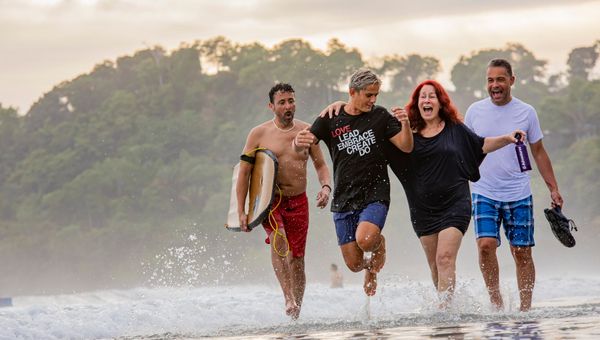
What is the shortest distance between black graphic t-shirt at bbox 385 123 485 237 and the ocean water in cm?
62

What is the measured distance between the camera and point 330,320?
1060cm

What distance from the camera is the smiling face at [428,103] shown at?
381 inches

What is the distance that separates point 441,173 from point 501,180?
0.71 m

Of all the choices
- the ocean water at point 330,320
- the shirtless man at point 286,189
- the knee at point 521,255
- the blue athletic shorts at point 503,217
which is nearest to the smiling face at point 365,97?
the shirtless man at point 286,189

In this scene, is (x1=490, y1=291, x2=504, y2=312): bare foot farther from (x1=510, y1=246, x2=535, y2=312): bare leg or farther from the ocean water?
(x1=510, y1=246, x2=535, y2=312): bare leg

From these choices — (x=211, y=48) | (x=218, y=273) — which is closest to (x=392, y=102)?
(x=211, y=48)

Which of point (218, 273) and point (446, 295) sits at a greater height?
Answer: point (218, 273)

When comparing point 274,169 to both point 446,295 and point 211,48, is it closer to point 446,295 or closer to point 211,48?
point 446,295

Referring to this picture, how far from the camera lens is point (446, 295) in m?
9.62

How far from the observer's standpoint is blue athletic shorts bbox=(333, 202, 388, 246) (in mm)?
9695

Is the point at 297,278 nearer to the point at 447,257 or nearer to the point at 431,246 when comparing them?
the point at 431,246

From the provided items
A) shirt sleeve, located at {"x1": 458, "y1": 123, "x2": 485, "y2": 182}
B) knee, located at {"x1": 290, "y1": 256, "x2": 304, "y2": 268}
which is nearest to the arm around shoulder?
shirt sleeve, located at {"x1": 458, "y1": 123, "x2": 485, "y2": 182}

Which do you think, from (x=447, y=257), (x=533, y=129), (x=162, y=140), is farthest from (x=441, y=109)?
(x=162, y=140)

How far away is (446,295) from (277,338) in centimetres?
144
